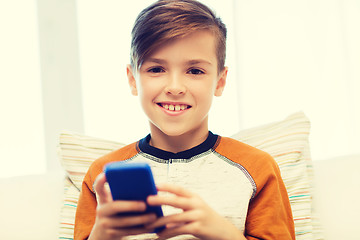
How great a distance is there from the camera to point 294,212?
1.05 meters

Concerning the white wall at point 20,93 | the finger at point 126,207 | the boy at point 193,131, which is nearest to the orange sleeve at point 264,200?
the boy at point 193,131

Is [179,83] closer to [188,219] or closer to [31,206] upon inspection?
[188,219]

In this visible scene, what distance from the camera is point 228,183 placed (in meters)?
0.89

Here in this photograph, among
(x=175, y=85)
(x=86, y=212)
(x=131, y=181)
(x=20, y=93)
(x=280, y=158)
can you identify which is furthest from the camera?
(x=20, y=93)

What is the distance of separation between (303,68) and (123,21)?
971mm

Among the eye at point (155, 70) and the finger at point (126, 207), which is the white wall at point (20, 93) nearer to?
the eye at point (155, 70)

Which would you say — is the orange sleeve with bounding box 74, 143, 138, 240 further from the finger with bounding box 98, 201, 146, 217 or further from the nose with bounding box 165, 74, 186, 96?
the finger with bounding box 98, 201, 146, 217

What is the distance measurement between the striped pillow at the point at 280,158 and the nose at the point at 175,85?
1.31 ft

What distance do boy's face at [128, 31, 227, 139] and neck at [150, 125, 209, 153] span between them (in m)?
0.07

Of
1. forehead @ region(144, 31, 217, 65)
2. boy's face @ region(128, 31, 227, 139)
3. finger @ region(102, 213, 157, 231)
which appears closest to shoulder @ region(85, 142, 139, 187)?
boy's face @ region(128, 31, 227, 139)

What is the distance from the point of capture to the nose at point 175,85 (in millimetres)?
842

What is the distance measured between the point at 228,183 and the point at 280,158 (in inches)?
11.7

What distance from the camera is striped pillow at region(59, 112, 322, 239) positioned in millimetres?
1051

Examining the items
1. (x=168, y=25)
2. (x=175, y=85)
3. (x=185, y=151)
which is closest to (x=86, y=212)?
(x=185, y=151)
